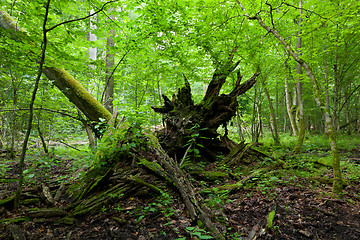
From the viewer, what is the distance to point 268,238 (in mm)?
2400

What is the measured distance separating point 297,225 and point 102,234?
299 cm

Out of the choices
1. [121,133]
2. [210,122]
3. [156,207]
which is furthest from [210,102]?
[156,207]

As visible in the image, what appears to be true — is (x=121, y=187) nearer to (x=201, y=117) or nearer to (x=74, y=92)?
(x=201, y=117)

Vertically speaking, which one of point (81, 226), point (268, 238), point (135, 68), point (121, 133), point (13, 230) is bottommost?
point (268, 238)

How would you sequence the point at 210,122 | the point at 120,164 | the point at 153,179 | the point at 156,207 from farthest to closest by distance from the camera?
the point at 210,122 < the point at 120,164 < the point at 153,179 < the point at 156,207

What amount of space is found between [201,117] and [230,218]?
3.69 m

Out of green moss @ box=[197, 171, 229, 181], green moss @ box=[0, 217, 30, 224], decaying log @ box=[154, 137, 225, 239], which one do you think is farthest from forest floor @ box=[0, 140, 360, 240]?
green moss @ box=[197, 171, 229, 181]

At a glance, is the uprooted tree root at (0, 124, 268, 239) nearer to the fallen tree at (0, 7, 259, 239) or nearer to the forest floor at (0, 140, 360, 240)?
the fallen tree at (0, 7, 259, 239)

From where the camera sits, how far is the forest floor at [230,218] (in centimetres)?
238

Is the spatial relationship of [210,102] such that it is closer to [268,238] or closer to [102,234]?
[268,238]

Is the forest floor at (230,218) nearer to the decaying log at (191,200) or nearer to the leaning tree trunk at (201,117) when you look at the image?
the decaying log at (191,200)

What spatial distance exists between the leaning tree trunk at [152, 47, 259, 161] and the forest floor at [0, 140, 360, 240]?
7.36 ft

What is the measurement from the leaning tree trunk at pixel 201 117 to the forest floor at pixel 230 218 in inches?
88.4

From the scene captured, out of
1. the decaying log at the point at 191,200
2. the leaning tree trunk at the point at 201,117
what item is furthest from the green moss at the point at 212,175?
the leaning tree trunk at the point at 201,117
